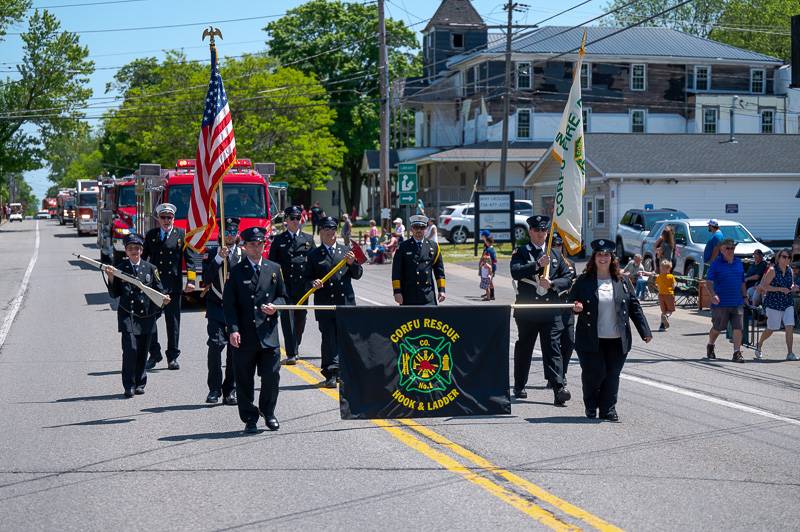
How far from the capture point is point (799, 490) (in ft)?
26.0

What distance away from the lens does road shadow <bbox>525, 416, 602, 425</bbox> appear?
10489mm

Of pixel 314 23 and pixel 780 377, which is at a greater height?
pixel 314 23

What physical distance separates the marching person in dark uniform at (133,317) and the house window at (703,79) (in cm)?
5819

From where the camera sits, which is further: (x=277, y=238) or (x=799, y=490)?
Answer: (x=277, y=238)

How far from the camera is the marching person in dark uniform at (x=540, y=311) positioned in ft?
37.6

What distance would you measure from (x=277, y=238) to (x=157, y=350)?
6.87ft

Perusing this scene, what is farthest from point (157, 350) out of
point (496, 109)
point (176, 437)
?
point (496, 109)

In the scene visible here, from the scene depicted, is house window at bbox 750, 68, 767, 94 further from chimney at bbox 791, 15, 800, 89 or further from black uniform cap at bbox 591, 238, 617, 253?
black uniform cap at bbox 591, 238, 617, 253

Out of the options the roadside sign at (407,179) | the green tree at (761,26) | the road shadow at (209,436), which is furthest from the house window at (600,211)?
the green tree at (761,26)

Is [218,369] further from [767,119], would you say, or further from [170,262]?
[767,119]

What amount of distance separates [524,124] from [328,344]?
52.3 m

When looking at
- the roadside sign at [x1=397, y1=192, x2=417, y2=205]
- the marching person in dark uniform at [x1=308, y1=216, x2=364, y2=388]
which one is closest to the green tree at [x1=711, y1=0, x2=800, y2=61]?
the roadside sign at [x1=397, y1=192, x2=417, y2=205]

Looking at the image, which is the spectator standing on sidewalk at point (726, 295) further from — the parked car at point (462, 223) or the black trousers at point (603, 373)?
the parked car at point (462, 223)

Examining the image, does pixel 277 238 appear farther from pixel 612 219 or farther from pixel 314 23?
pixel 314 23
